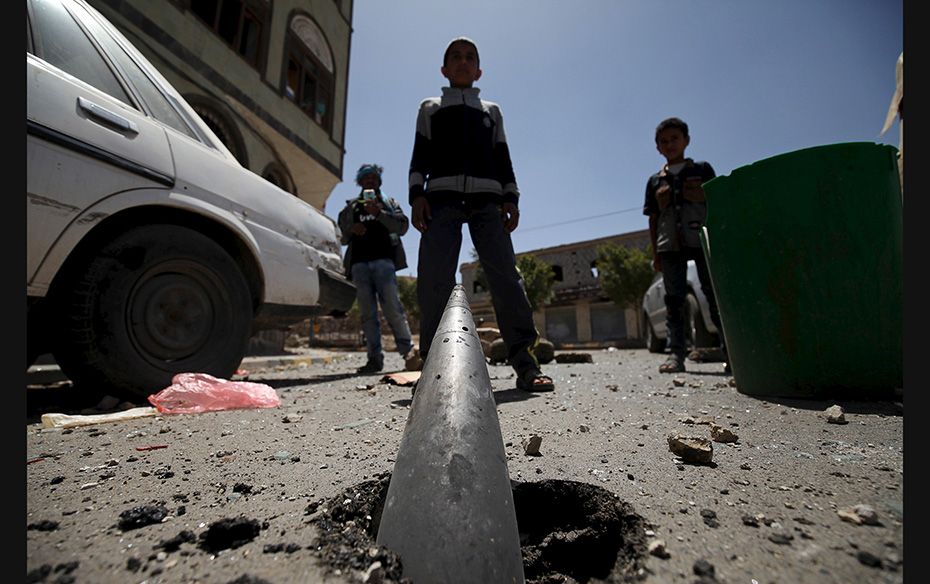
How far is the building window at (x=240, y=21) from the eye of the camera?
8.05m

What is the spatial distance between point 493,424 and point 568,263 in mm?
30321

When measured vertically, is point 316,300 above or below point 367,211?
below

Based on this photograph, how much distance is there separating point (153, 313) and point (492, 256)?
1970 millimetres

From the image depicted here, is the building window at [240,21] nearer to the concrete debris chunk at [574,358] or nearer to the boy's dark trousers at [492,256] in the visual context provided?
the boy's dark trousers at [492,256]

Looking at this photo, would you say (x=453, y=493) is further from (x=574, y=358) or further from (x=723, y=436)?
(x=574, y=358)

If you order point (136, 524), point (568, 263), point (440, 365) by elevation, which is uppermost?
point (568, 263)

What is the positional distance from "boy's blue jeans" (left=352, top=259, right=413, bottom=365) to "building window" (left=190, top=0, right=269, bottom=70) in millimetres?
6262

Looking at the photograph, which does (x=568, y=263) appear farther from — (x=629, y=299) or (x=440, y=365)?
(x=440, y=365)

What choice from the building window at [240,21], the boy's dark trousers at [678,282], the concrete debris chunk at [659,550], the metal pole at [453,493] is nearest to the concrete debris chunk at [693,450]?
the concrete debris chunk at [659,550]

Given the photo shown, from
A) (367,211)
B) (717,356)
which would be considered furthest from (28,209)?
(717,356)

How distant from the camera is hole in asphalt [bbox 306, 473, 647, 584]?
771mm

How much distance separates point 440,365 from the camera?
0.99m

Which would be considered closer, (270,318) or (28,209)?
(28,209)

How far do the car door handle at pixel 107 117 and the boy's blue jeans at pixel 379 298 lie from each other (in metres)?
2.73
